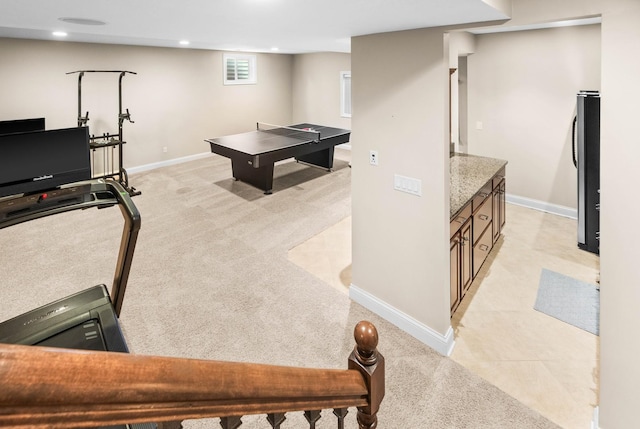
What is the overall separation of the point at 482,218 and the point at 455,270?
2.94 feet

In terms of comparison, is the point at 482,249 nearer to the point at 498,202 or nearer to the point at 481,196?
the point at 481,196

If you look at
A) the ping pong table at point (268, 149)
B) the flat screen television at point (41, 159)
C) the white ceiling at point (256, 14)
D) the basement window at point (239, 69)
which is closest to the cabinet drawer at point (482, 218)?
the white ceiling at point (256, 14)

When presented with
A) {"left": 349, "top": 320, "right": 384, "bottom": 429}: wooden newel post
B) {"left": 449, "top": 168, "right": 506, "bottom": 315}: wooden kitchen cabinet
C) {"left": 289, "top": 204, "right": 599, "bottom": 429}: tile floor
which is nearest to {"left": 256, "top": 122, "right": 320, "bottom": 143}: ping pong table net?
{"left": 289, "top": 204, "right": 599, "bottom": 429}: tile floor

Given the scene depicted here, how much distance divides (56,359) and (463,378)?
2.59 meters

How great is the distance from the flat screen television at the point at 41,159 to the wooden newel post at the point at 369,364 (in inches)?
161

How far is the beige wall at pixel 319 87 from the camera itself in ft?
30.2

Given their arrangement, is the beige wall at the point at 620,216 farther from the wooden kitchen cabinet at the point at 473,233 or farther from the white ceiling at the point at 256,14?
the wooden kitchen cabinet at the point at 473,233

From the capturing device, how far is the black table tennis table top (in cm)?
603

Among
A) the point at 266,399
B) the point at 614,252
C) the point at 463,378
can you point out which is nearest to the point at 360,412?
the point at 266,399

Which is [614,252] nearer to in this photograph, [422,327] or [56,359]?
[422,327]

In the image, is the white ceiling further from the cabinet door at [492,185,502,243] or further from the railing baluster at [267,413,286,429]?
the cabinet door at [492,185,502,243]

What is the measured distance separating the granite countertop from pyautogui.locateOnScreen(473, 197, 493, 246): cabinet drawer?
0.23m

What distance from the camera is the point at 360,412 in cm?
102

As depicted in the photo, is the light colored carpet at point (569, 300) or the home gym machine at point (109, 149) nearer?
the light colored carpet at point (569, 300)
